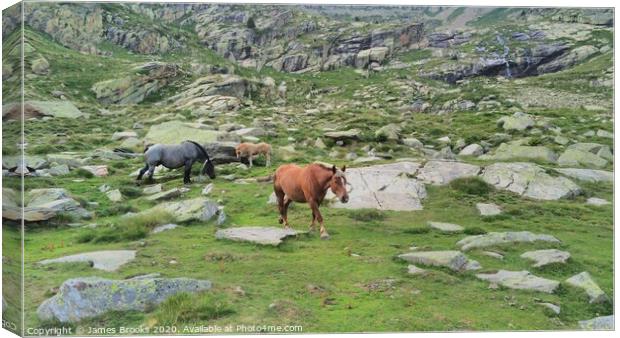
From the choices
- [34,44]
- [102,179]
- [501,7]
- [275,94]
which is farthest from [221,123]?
[501,7]

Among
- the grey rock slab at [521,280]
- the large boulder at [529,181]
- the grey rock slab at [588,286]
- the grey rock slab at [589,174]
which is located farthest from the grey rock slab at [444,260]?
the grey rock slab at [589,174]

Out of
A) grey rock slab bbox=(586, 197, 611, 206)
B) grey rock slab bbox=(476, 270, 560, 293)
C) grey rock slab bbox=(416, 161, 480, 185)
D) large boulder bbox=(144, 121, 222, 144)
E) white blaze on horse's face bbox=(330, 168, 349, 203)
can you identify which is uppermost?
large boulder bbox=(144, 121, 222, 144)

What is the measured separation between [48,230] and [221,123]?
18.6ft

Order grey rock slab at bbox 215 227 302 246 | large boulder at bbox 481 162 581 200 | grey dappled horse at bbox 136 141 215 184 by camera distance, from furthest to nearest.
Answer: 1. large boulder at bbox 481 162 581 200
2. grey dappled horse at bbox 136 141 215 184
3. grey rock slab at bbox 215 227 302 246

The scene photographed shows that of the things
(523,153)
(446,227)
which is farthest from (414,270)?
(523,153)

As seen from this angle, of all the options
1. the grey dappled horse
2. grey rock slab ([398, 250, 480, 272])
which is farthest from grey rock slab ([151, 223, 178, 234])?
grey rock slab ([398, 250, 480, 272])

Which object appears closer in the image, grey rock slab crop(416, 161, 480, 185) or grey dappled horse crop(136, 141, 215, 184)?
grey dappled horse crop(136, 141, 215, 184)

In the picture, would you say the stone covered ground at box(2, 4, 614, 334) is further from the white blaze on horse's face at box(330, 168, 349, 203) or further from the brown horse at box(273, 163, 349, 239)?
the white blaze on horse's face at box(330, 168, 349, 203)

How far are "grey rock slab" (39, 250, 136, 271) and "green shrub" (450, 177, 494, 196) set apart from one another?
925 centimetres

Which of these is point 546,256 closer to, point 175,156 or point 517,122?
point 517,122

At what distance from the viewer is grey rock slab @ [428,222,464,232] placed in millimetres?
19830

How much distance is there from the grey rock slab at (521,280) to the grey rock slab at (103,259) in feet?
29.9

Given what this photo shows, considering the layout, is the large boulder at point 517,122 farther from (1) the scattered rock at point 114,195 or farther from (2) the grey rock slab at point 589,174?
(1) the scattered rock at point 114,195

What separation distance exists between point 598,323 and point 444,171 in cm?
581
